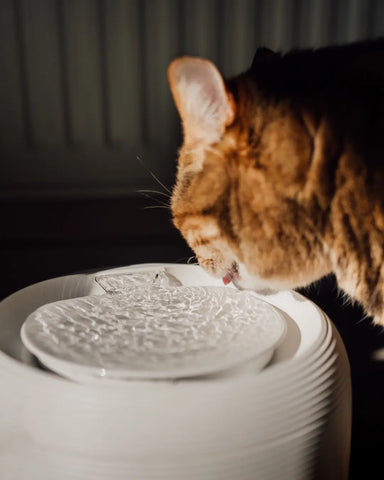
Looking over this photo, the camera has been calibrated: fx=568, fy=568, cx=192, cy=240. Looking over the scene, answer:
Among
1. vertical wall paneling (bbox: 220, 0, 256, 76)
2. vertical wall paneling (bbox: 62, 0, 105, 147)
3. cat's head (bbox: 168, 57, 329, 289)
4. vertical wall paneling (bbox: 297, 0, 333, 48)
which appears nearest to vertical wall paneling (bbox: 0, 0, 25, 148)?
vertical wall paneling (bbox: 62, 0, 105, 147)

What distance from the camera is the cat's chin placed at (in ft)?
2.52

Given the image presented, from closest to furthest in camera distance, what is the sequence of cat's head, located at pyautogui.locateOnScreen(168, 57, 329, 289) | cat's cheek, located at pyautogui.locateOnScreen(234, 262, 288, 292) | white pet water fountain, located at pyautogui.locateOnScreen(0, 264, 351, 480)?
white pet water fountain, located at pyautogui.locateOnScreen(0, 264, 351, 480)
cat's head, located at pyautogui.locateOnScreen(168, 57, 329, 289)
cat's cheek, located at pyautogui.locateOnScreen(234, 262, 288, 292)

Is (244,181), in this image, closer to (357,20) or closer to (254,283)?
(254,283)

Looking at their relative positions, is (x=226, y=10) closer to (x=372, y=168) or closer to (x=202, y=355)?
(x=372, y=168)

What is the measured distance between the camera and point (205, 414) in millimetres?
515

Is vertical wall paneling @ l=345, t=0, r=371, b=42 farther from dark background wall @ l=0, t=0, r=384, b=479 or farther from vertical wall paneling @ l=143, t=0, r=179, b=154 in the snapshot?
vertical wall paneling @ l=143, t=0, r=179, b=154

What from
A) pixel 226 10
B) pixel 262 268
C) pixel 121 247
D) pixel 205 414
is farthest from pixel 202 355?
pixel 226 10

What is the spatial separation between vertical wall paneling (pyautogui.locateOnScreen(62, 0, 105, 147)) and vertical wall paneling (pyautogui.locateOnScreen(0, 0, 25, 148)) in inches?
4.6

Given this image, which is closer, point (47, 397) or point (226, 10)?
point (47, 397)

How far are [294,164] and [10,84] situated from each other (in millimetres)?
941

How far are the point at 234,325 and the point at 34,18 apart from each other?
3.21 ft

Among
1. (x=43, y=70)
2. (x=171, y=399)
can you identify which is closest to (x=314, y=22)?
(x=43, y=70)

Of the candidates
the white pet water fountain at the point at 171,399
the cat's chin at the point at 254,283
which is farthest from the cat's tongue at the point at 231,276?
the white pet water fountain at the point at 171,399

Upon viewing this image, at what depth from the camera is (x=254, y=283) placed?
779 mm
